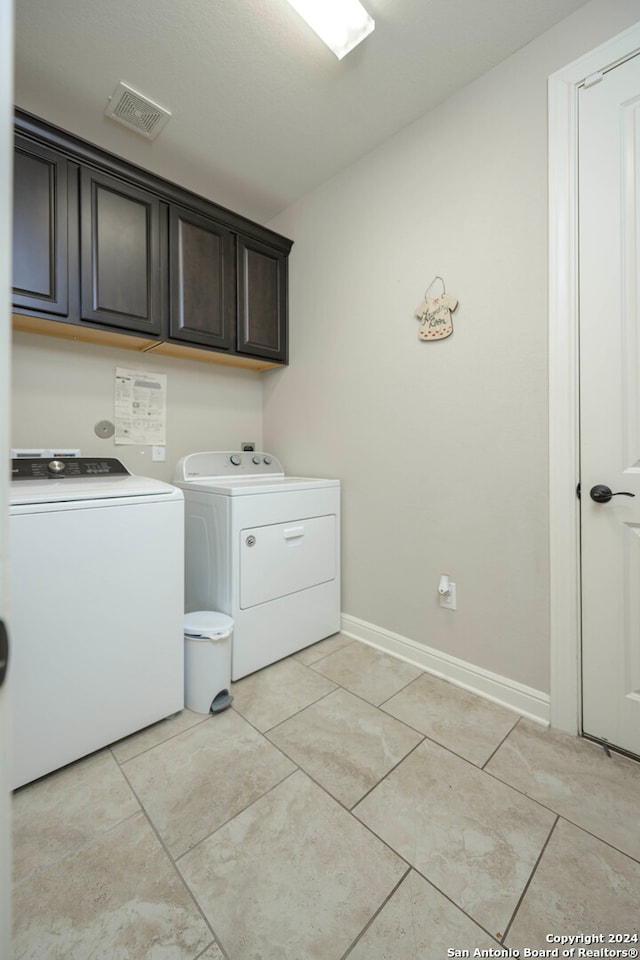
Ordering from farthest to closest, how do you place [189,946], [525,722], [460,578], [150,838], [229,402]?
1. [229,402]
2. [460,578]
3. [525,722]
4. [150,838]
5. [189,946]

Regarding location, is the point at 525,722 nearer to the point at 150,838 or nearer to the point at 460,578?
the point at 460,578

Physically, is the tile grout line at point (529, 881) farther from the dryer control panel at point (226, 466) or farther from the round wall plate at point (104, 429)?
the round wall plate at point (104, 429)

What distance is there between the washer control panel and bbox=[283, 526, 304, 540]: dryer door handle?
31.2 inches

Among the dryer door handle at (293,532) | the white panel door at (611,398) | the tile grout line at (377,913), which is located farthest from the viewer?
the dryer door handle at (293,532)

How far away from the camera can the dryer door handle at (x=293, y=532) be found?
2018 mm

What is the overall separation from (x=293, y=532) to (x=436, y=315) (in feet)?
4.01

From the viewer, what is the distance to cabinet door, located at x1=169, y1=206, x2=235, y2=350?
80.4 inches

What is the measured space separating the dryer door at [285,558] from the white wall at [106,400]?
0.84 metres

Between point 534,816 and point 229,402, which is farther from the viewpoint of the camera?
point 229,402

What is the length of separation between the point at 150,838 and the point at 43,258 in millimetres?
2057

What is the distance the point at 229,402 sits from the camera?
270 centimetres

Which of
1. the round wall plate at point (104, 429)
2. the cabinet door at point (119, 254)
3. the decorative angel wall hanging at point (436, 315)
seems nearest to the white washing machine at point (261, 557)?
the round wall plate at point (104, 429)

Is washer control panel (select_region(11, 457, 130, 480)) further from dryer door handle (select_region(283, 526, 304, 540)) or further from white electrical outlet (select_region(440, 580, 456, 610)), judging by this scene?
white electrical outlet (select_region(440, 580, 456, 610))

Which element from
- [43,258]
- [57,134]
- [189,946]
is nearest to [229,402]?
[43,258]
